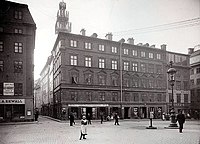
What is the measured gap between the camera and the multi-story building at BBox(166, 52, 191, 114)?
5714 cm

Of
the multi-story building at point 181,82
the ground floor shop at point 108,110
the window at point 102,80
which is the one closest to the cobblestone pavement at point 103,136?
the ground floor shop at point 108,110

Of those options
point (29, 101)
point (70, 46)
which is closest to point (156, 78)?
point (70, 46)

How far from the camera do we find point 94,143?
14062mm

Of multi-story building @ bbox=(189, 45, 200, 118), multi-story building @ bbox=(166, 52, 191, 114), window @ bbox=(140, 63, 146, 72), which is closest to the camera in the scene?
window @ bbox=(140, 63, 146, 72)

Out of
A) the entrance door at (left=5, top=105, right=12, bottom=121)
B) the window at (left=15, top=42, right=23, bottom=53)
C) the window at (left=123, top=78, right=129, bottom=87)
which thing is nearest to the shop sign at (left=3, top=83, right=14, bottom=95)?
the entrance door at (left=5, top=105, right=12, bottom=121)

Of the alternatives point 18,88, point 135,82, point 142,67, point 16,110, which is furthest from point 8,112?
point 142,67

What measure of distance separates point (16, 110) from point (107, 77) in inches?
774

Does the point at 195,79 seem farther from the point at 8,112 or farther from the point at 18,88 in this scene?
the point at 8,112

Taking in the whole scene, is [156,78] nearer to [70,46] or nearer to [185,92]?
[185,92]

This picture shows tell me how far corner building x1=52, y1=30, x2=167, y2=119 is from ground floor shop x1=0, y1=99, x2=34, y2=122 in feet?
28.2

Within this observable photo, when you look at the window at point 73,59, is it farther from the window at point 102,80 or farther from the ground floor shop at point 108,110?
the ground floor shop at point 108,110

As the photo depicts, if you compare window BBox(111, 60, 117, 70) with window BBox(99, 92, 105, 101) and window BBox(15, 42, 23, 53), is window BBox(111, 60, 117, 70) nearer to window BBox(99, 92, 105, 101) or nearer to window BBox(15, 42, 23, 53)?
window BBox(99, 92, 105, 101)

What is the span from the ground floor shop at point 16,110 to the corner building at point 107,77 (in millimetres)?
8582

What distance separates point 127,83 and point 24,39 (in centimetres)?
2372
